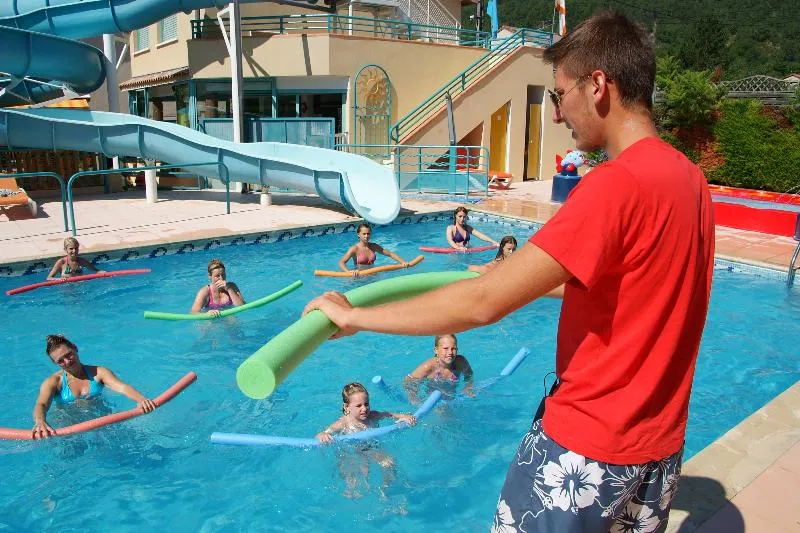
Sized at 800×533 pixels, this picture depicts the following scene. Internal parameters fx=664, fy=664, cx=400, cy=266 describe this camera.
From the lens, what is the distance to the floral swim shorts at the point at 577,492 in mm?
1482

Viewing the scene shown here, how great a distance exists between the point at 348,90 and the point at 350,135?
1177 mm

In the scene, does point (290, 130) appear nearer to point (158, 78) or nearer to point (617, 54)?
point (158, 78)

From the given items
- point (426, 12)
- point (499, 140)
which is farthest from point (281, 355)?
point (426, 12)

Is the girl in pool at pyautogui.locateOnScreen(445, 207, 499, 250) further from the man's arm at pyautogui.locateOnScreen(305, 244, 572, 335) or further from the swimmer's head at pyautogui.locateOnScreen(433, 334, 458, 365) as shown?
the man's arm at pyautogui.locateOnScreen(305, 244, 572, 335)

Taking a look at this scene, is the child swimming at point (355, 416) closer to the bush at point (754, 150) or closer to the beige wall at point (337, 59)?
the beige wall at point (337, 59)

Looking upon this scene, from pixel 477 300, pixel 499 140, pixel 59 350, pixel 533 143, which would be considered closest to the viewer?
pixel 477 300

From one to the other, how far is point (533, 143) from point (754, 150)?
6221mm

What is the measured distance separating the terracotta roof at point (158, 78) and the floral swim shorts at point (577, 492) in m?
19.3

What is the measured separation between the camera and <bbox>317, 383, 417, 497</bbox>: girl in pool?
15.2 feet

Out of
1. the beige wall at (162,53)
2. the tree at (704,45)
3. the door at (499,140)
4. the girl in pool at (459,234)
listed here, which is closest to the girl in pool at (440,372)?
the girl in pool at (459,234)

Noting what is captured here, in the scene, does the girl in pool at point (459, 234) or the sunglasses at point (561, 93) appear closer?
the sunglasses at point (561, 93)

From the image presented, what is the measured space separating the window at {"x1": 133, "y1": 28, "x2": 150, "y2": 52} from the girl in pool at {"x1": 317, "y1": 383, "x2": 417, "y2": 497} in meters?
21.4

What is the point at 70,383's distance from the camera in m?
5.30

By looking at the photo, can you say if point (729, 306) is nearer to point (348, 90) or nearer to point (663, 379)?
point (663, 379)
